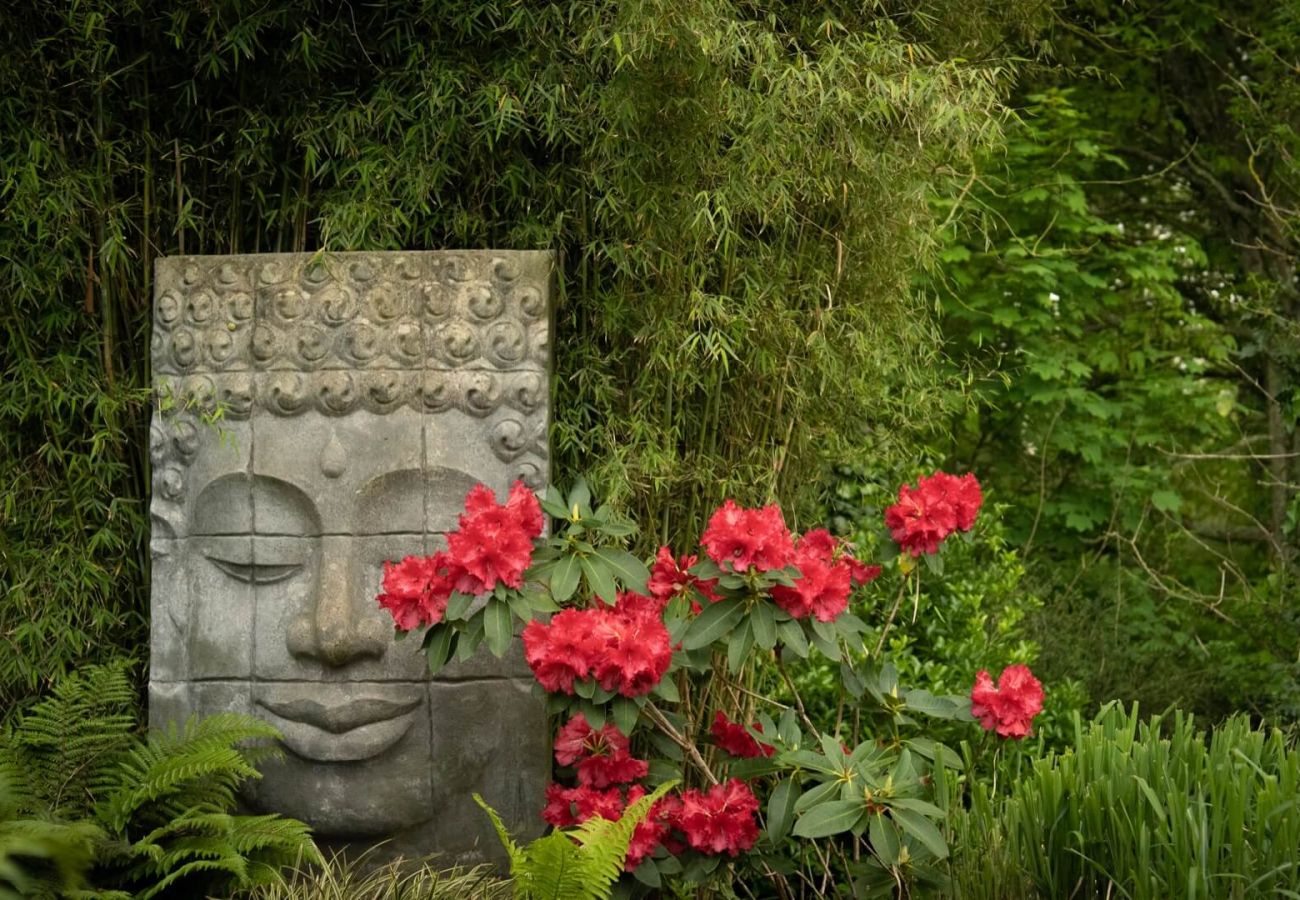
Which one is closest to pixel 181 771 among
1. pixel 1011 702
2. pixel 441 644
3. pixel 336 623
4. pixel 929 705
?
pixel 336 623

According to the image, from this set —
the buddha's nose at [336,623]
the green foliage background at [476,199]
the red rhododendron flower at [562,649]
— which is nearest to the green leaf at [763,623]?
the red rhododendron flower at [562,649]

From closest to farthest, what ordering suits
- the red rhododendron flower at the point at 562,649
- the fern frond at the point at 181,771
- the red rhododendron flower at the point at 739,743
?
the red rhododendron flower at the point at 562,649 < the fern frond at the point at 181,771 < the red rhododendron flower at the point at 739,743

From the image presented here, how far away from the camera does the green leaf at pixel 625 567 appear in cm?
292

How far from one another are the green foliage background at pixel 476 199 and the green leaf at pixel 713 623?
0.57 metres

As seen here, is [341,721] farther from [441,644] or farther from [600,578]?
[600,578]

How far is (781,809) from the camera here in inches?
117

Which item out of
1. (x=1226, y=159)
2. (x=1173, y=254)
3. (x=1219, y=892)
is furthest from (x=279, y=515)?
(x=1226, y=159)

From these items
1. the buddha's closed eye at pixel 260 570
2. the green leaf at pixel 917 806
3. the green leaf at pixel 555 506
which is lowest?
the green leaf at pixel 917 806

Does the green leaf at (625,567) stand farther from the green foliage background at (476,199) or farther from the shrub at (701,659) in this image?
the green foliage background at (476,199)

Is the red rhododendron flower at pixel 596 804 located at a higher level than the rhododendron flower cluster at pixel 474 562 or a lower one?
lower

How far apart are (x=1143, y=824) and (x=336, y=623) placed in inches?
68.0

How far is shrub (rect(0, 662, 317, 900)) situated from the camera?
2961mm

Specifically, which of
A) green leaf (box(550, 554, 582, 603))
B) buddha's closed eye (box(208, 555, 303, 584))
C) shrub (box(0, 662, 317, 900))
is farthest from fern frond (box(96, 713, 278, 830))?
green leaf (box(550, 554, 582, 603))

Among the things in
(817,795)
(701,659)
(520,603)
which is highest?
(520,603)
